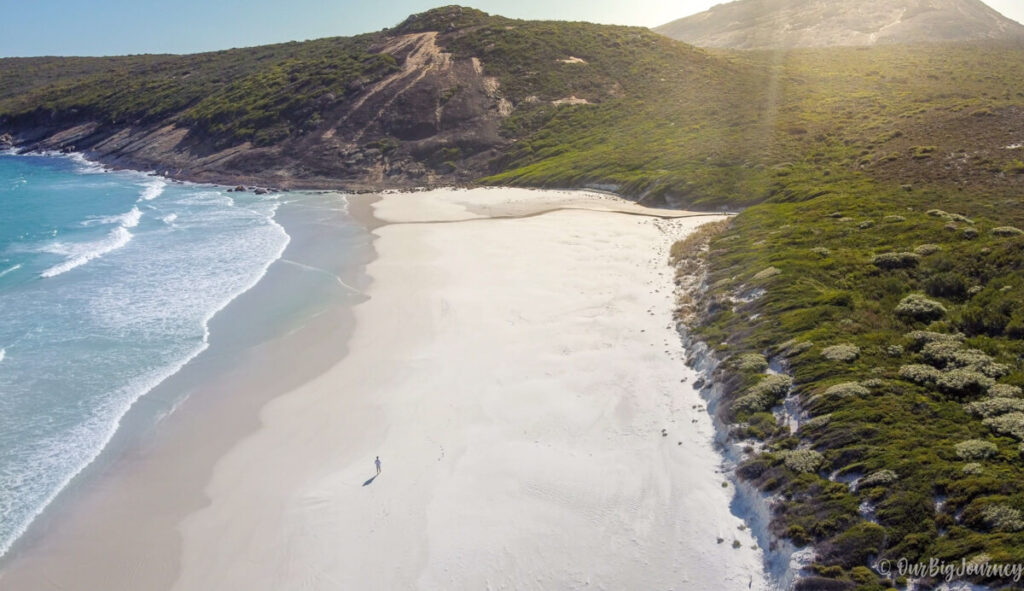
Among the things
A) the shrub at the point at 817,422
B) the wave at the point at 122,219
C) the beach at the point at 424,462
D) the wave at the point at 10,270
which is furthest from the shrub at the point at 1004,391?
the wave at the point at 122,219

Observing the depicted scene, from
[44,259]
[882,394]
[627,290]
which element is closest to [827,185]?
[627,290]

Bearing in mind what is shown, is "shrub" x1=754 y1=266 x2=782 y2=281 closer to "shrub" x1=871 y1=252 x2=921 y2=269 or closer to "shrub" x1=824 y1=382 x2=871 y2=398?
"shrub" x1=871 y1=252 x2=921 y2=269

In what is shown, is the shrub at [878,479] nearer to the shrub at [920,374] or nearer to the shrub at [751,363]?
the shrub at [920,374]

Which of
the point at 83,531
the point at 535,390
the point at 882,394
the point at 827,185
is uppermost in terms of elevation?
the point at 827,185

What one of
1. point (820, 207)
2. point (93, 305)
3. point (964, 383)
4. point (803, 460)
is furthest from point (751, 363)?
point (93, 305)

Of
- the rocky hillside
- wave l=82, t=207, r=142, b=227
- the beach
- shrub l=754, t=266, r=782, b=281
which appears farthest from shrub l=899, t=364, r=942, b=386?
the rocky hillside

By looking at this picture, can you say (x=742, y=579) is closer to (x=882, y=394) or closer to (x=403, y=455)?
(x=882, y=394)

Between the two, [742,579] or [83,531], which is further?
[83,531]
